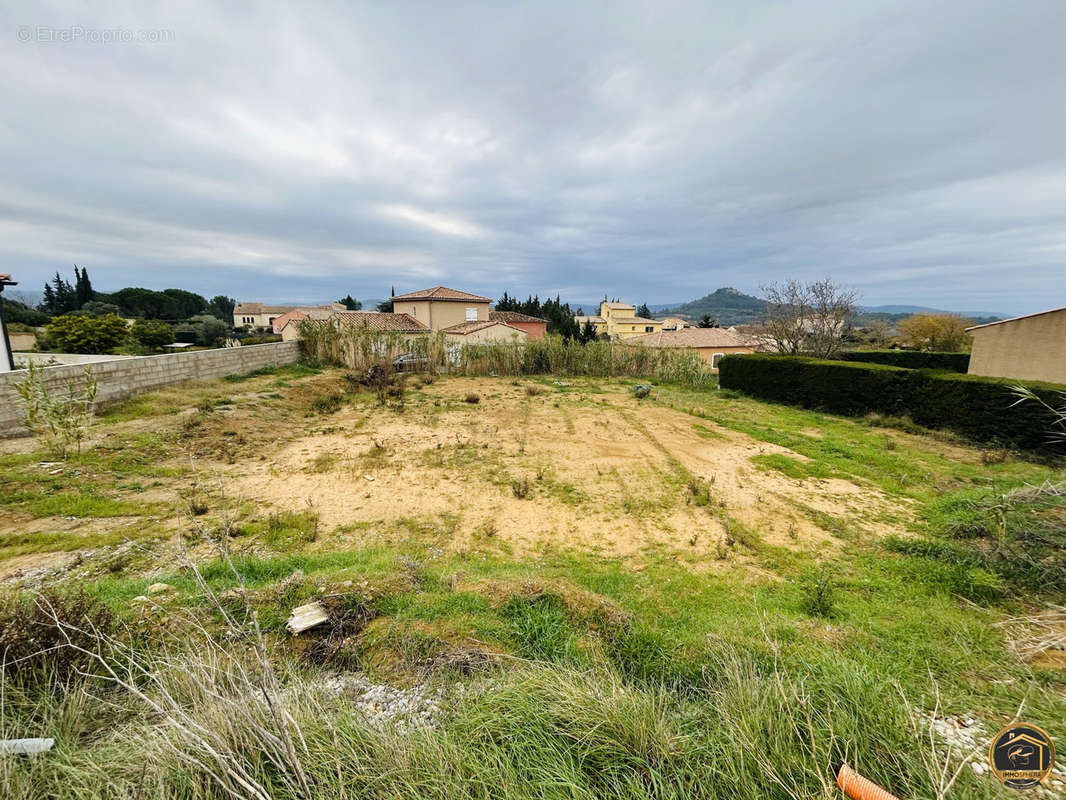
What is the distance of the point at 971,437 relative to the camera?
24.4 ft

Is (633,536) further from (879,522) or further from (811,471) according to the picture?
(811,471)

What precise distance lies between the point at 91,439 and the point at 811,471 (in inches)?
435

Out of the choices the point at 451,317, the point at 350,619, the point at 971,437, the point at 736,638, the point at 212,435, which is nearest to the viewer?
the point at 736,638

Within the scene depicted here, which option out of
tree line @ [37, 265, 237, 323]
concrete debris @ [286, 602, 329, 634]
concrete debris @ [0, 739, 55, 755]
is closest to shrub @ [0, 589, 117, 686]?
concrete debris @ [0, 739, 55, 755]

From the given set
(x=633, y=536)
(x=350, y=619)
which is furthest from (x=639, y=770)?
(x=633, y=536)

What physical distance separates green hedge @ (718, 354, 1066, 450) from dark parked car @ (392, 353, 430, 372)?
37.9 feet

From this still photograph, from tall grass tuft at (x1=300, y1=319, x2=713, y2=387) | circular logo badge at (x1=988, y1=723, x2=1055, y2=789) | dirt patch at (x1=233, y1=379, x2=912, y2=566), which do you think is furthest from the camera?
tall grass tuft at (x1=300, y1=319, x2=713, y2=387)

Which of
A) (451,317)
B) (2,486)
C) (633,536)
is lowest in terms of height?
(633,536)

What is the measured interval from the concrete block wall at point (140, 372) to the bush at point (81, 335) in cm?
1259

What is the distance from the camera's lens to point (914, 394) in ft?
28.0

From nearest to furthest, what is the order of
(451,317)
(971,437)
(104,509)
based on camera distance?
1. (104,509)
2. (971,437)
3. (451,317)

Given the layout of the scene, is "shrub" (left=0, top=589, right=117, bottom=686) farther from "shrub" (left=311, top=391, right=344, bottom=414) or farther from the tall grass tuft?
the tall grass tuft

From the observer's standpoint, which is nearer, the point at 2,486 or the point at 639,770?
the point at 639,770

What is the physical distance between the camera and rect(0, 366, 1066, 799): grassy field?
141 centimetres
